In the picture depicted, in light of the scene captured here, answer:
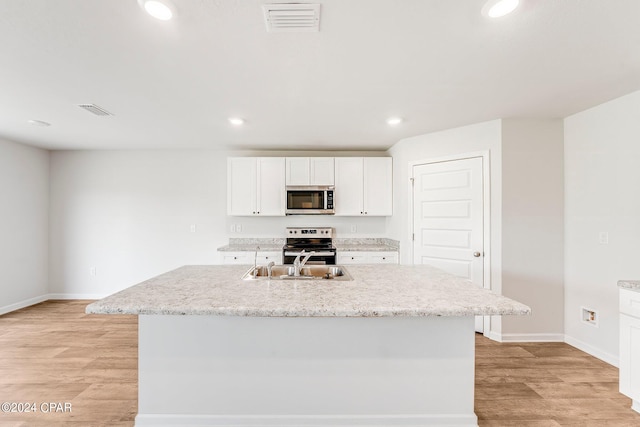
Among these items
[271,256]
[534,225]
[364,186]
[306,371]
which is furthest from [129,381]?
[534,225]

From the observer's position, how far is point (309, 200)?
13.6 ft

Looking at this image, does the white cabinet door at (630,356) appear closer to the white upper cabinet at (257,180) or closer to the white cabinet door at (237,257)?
the white upper cabinet at (257,180)

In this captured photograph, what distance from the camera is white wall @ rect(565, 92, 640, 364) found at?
2.42 metres

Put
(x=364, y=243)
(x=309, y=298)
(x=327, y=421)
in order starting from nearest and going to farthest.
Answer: (x=309, y=298), (x=327, y=421), (x=364, y=243)

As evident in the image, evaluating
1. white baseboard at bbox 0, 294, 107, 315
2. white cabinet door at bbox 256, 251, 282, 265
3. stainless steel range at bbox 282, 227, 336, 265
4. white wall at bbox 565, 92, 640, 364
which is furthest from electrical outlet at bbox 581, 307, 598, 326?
white baseboard at bbox 0, 294, 107, 315

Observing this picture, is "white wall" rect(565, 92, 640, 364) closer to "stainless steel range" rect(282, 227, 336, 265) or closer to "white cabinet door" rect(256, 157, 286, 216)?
"stainless steel range" rect(282, 227, 336, 265)

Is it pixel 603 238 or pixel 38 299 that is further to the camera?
pixel 38 299

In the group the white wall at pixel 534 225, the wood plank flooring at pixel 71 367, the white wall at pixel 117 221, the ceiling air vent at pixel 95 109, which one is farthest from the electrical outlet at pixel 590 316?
the ceiling air vent at pixel 95 109

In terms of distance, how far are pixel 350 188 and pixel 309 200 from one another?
2.15 ft

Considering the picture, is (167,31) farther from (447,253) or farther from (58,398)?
(447,253)

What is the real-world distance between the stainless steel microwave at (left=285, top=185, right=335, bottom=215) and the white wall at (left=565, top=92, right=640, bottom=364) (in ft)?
9.06

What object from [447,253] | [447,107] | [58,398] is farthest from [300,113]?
[58,398]

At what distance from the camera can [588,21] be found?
1.49 metres

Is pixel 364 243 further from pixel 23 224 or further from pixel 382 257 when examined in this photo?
pixel 23 224
